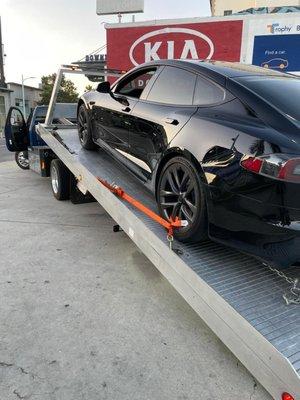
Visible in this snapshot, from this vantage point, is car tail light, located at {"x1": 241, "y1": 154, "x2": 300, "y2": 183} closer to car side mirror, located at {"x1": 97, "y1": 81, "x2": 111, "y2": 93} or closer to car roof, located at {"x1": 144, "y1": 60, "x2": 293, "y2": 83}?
car roof, located at {"x1": 144, "y1": 60, "x2": 293, "y2": 83}

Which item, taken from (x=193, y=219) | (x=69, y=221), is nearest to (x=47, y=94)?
(x=69, y=221)

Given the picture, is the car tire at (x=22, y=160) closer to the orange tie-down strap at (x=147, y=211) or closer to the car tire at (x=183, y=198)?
the orange tie-down strap at (x=147, y=211)

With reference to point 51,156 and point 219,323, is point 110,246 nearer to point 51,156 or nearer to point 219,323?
point 219,323

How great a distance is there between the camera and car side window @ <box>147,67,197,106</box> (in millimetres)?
3312

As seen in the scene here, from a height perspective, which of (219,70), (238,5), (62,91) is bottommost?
(62,91)

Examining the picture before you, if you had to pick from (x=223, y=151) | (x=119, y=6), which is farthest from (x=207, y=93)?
(x=119, y=6)

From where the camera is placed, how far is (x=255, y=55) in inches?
416

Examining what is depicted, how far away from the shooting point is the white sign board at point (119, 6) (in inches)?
566

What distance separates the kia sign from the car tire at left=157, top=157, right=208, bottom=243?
8.59 meters

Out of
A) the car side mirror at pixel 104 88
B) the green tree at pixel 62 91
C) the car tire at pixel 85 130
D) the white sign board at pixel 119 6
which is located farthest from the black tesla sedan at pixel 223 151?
the green tree at pixel 62 91

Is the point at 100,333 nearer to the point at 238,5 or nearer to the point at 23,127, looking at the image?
the point at 23,127

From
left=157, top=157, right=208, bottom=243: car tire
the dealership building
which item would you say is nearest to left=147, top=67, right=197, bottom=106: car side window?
left=157, top=157, right=208, bottom=243: car tire

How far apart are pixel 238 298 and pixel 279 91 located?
62.1 inches

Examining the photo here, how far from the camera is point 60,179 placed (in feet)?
23.2
